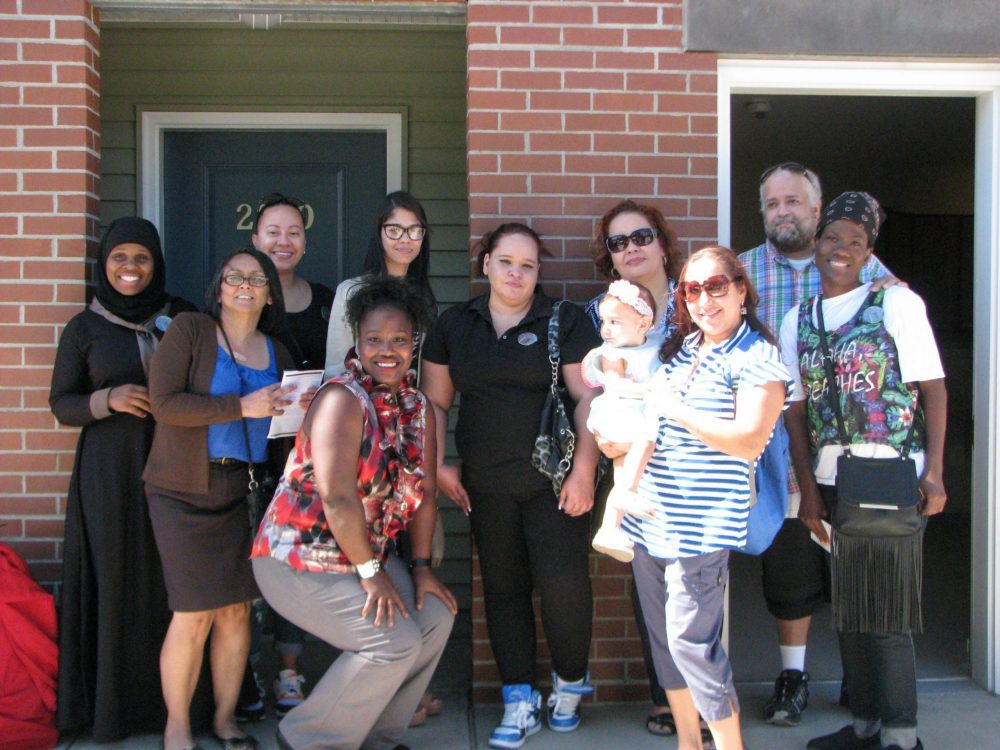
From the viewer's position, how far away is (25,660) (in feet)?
11.5

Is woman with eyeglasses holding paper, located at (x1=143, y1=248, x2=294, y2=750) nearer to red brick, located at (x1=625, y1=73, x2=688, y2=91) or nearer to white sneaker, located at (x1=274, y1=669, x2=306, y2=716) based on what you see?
white sneaker, located at (x1=274, y1=669, x2=306, y2=716)

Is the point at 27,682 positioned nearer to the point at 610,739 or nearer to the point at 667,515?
the point at 610,739

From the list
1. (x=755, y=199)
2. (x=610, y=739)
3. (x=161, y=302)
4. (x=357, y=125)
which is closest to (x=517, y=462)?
(x=610, y=739)

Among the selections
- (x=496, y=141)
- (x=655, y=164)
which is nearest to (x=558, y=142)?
(x=496, y=141)

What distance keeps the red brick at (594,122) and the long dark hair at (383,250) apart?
75cm

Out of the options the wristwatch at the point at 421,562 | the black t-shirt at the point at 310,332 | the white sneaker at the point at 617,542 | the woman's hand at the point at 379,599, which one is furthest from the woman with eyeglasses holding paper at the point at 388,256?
the white sneaker at the point at 617,542

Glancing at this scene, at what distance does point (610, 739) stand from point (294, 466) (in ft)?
5.27

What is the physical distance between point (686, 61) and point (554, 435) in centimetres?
169

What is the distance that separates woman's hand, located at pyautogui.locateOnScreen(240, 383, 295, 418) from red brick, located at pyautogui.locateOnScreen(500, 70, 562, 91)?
62.4 inches

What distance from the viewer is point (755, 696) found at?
4.11 meters

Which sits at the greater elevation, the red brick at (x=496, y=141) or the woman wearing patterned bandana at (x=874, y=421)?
the red brick at (x=496, y=141)

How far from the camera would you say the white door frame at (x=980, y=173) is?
160 inches

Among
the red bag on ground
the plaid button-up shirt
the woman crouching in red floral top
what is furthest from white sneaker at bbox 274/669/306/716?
the plaid button-up shirt

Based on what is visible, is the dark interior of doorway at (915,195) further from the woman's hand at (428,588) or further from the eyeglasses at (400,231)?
the eyeglasses at (400,231)
